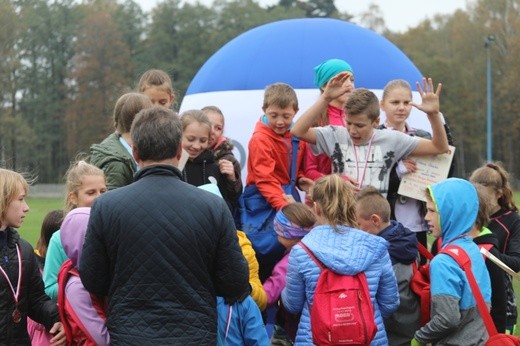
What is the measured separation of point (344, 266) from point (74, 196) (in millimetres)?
1688

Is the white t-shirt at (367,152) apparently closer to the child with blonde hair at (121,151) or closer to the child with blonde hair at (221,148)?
the child with blonde hair at (221,148)

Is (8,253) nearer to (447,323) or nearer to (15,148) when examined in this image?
(447,323)

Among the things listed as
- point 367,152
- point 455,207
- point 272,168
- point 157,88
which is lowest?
point 455,207

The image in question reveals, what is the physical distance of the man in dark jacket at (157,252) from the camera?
3.80 metres

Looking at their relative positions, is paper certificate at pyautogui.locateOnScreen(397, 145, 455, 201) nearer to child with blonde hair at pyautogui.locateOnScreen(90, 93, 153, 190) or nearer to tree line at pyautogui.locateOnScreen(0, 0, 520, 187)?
child with blonde hair at pyautogui.locateOnScreen(90, 93, 153, 190)

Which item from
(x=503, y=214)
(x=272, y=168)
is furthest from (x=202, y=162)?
(x=503, y=214)

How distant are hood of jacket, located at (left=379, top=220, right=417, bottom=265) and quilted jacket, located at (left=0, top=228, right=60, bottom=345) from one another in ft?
6.75

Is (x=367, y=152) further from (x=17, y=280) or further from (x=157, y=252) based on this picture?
(x=17, y=280)

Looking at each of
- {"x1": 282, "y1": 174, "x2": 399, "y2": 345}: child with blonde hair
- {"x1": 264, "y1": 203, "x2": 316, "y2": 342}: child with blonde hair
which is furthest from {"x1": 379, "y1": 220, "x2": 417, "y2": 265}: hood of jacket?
{"x1": 264, "y1": 203, "x2": 316, "y2": 342}: child with blonde hair

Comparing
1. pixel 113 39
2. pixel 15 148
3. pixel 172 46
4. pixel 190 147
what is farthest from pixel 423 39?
pixel 190 147

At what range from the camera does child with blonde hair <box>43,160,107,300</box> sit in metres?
4.69

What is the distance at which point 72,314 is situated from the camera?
4.11 metres

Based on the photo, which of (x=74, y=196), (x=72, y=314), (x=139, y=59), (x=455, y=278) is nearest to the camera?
(x=72, y=314)

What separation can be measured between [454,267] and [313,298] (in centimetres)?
82
